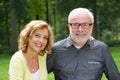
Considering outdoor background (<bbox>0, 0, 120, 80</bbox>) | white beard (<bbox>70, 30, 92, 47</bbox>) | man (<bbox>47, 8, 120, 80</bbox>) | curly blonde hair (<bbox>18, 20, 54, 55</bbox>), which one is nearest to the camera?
curly blonde hair (<bbox>18, 20, 54, 55</bbox>)

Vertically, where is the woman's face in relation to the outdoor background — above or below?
above

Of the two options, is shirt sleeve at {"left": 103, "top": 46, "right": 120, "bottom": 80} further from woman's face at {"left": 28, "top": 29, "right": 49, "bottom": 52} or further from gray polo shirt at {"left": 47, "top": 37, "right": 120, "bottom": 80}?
woman's face at {"left": 28, "top": 29, "right": 49, "bottom": 52}

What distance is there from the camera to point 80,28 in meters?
4.43

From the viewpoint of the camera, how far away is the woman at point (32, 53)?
4344mm

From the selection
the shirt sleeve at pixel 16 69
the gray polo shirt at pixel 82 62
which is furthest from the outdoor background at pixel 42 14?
the shirt sleeve at pixel 16 69

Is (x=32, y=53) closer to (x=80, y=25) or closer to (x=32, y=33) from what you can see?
(x=32, y=33)

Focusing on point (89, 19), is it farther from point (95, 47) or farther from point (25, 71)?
point (25, 71)

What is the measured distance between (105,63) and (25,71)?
0.94 metres

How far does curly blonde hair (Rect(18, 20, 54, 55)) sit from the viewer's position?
170 inches

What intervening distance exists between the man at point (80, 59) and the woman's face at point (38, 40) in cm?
27

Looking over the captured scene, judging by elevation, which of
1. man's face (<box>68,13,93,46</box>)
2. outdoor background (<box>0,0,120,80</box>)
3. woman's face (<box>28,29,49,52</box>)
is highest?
man's face (<box>68,13,93,46</box>)

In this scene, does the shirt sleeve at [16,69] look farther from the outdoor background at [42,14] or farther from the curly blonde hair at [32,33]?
the outdoor background at [42,14]

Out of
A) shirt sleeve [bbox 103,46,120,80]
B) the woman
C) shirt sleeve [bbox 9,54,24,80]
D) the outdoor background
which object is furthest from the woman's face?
the outdoor background

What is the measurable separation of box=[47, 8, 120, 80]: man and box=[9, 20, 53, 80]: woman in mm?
182
